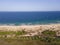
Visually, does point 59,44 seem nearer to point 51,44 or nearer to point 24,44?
point 51,44

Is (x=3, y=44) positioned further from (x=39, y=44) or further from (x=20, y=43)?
(x=39, y=44)

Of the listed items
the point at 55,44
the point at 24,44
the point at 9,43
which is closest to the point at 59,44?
the point at 55,44

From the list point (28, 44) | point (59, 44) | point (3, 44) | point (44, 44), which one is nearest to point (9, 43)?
point (3, 44)


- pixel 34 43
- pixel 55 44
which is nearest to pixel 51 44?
pixel 55 44

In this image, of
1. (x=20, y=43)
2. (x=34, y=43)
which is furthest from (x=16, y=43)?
(x=34, y=43)

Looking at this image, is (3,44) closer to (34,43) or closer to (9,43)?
(9,43)
